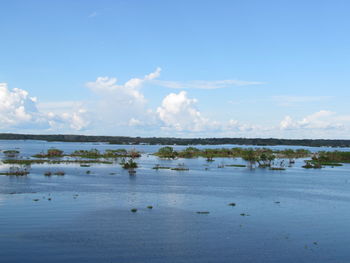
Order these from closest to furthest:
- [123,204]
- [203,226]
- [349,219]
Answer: [203,226] → [349,219] → [123,204]

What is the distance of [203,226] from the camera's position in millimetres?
35344

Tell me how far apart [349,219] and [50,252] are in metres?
29.7

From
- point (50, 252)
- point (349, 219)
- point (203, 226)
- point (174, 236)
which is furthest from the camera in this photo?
point (349, 219)

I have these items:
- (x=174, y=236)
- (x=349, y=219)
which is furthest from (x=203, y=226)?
(x=349, y=219)

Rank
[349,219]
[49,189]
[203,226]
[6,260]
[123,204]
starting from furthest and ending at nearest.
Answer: [49,189], [123,204], [349,219], [203,226], [6,260]

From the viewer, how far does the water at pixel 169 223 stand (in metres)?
27.4

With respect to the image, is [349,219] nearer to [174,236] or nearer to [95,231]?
[174,236]

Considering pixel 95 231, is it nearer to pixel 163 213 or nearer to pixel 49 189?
pixel 163 213

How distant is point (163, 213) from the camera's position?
40.6 meters

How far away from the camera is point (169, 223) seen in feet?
119

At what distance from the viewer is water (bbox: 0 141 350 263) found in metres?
27.4

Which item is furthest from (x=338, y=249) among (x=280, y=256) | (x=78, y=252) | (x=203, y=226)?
(x=78, y=252)

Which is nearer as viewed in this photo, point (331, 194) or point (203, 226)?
point (203, 226)

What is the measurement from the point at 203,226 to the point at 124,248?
31.3ft
